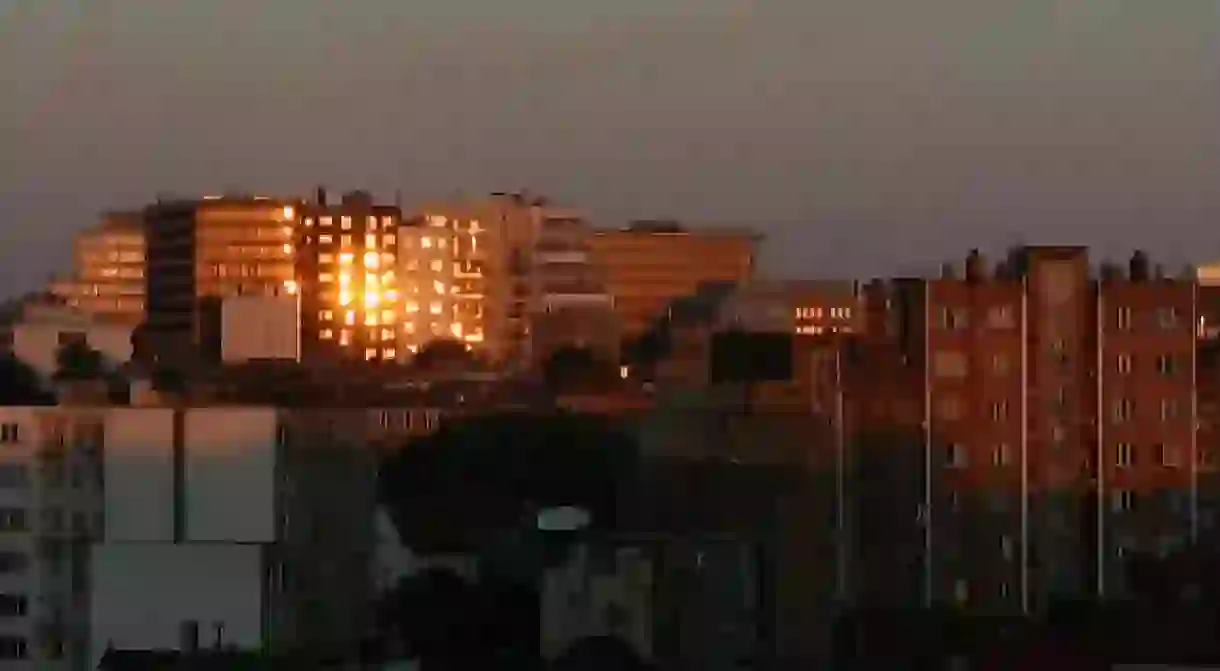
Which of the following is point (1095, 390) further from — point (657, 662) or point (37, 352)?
point (37, 352)

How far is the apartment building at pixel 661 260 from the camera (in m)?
76.1

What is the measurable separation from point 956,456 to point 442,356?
3094cm

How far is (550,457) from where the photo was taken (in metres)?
30.8

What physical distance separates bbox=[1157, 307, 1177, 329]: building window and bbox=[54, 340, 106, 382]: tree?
15.3 meters

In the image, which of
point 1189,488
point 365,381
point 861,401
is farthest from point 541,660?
point 365,381

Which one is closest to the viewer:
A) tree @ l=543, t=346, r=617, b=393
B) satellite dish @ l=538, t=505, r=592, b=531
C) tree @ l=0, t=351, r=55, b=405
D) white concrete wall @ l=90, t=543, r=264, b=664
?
satellite dish @ l=538, t=505, r=592, b=531

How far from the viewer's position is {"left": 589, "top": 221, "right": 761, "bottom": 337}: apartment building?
76.1 metres

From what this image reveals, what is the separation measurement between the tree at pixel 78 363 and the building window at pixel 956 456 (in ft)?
44.3

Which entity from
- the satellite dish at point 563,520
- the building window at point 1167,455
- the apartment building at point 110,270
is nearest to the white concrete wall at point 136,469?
the satellite dish at point 563,520

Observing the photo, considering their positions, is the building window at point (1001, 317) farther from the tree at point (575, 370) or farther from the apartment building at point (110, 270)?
the apartment building at point (110, 270)

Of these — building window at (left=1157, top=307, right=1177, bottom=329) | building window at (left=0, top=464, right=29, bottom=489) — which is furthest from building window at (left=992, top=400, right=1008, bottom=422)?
building window at (left=0, top=464, right=29, bottom=489)

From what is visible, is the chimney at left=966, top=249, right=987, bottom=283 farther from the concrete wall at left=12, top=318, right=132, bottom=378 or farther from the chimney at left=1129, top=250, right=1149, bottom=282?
the concrete wall at left=12, top=318, right=132, bottom=378

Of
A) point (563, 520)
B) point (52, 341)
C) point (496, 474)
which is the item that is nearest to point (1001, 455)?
point (563, 520)

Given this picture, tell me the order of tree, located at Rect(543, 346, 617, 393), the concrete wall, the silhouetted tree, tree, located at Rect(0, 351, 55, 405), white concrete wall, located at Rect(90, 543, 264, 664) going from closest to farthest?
white concrete wall, located at Rect(90, 543, 264, 664), the silhouetted tree, tree, located at Rect(0, 351, 55, 405), tree, located at Rect(543, 346, 617, 393), the concrete wall
